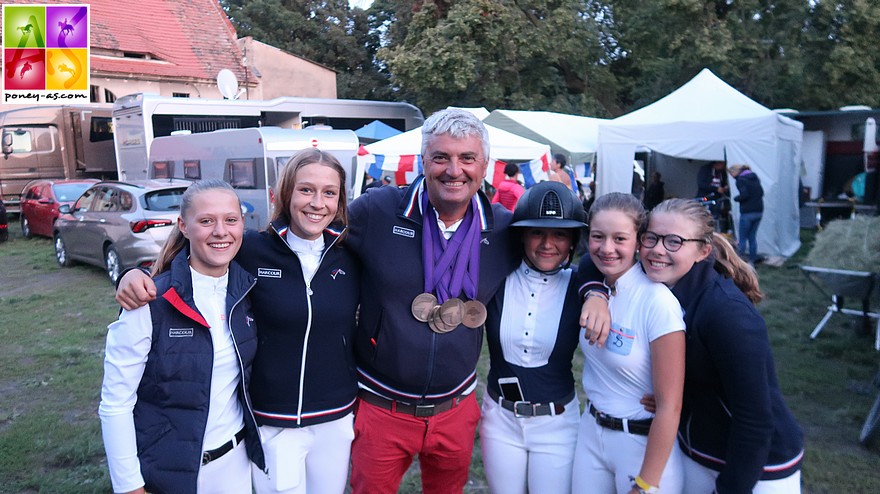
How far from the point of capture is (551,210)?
8.07 ft

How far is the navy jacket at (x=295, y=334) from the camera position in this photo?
7.64 ft

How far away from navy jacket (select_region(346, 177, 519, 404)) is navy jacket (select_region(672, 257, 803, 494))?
790 millimetres

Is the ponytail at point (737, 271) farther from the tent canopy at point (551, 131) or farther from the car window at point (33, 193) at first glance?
the car window at point (33, 193)

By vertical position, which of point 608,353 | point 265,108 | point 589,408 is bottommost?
point 589,408

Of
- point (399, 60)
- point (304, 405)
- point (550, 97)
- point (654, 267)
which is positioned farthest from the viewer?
point (550, 97)

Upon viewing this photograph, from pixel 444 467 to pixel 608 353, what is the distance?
89cm

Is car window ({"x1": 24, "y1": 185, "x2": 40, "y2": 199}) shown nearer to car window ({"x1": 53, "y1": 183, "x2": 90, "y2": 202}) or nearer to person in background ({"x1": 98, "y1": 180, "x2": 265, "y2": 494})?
car window ({"x1": 53, "y1": 183, "x2": 90, "y2": 202})

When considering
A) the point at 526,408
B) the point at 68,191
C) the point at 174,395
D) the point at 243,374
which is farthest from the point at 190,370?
the point at 68,191

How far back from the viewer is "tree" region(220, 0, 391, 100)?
32.6 metres

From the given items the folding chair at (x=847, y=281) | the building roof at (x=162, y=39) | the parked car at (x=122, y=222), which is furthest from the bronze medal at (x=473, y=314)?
the building roof at (x=162, y=39)

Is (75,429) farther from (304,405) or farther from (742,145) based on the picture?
(742,145)

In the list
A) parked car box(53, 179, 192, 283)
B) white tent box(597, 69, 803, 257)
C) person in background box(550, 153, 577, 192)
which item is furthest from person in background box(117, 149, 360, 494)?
white tent box(597, 69, 803, 257)

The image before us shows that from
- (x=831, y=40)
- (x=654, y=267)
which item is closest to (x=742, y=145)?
(x=831, y=40)

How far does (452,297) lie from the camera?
2.43m
